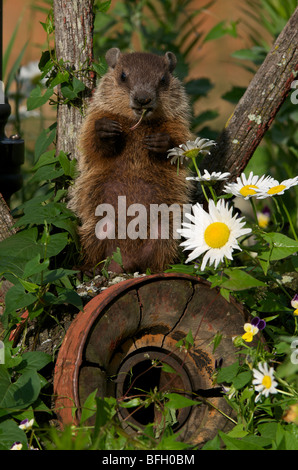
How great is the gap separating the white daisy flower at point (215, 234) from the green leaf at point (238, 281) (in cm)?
8

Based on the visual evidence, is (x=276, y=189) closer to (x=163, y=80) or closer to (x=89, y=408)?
(x=163, y=80)

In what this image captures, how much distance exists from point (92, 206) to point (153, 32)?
8.59 ft

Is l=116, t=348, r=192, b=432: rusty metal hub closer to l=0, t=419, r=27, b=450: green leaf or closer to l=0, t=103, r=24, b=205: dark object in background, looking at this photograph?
l=0, t=419, r=27, b=450: green leaf

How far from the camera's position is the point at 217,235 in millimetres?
2365

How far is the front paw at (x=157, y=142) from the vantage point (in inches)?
117

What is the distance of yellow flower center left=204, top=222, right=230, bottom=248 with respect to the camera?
2.37 m

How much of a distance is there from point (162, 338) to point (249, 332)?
394 millimetres

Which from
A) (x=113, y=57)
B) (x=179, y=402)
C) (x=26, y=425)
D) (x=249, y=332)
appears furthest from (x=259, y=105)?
(x=26, y=425)

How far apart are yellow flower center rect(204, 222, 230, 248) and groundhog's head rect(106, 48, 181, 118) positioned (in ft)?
2.98

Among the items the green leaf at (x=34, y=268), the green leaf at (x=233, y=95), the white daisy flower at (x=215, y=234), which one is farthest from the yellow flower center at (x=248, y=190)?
Answer: the green leaf at (x=233, y=95)

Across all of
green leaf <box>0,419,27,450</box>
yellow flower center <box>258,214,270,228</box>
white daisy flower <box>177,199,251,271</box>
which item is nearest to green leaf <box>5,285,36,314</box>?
green leaf <box>0,419,27,450</box>

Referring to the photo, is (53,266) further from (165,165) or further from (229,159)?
(229,159)

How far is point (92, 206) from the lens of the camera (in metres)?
3.10

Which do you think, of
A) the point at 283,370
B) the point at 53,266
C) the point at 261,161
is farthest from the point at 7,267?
the point at 261,161
